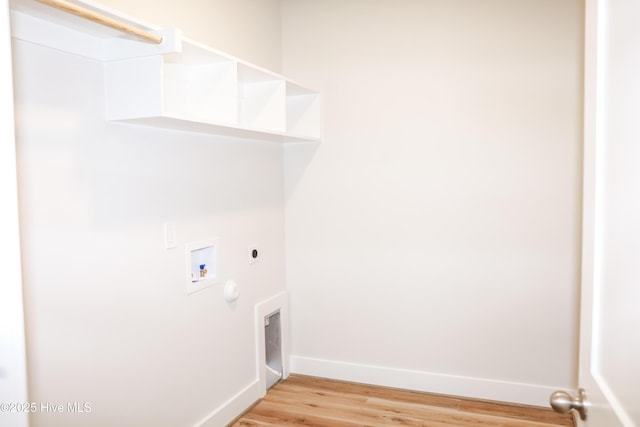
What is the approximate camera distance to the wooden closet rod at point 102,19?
1351 mm

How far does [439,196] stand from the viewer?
2.99 meters

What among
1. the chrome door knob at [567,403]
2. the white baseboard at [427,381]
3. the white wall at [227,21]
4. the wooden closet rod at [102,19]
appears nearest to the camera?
the chrome door knob at [567,403]

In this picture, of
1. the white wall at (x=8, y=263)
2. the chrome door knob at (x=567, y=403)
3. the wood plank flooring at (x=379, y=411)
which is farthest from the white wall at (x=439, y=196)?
the white wall at (x=8, y=263)

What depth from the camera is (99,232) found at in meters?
1.86

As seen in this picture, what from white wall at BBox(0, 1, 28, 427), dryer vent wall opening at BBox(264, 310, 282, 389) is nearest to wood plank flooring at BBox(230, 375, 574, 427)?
dryer vent wall opening at BBox(264, 310, 282, 389)

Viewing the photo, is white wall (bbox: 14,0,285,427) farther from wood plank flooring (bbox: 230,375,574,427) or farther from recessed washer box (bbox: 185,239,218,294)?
wood plank flooring (bbox: 230,375,574,427)

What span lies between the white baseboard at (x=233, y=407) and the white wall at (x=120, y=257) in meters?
0.01

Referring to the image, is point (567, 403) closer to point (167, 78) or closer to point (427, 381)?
point (167, 78)

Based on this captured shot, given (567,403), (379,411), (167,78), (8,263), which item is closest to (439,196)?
(379,411)

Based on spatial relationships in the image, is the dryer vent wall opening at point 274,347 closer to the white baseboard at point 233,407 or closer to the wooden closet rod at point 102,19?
the white baseboard at point 233,407

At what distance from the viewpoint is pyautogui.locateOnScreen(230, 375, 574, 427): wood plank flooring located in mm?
2684

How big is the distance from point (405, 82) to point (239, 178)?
1210mm

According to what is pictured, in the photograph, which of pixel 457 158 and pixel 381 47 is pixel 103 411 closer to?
pixel 457 158

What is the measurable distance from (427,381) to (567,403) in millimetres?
2129
